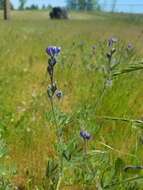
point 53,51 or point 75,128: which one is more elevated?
point 53,51

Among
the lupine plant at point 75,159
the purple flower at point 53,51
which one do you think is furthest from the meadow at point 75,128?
the purple flower at point 53,51

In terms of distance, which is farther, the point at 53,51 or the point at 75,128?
the point at 75,128

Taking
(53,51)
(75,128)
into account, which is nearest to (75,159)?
(53,51)

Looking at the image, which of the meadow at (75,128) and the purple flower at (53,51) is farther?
the meadow at (75,128)

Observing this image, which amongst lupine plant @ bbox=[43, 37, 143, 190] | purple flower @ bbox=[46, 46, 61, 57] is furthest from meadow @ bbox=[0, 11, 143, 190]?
purple flower @ bbox=[46, 46, 61, 57]

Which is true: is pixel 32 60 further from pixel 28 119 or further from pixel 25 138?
pixel 25 138

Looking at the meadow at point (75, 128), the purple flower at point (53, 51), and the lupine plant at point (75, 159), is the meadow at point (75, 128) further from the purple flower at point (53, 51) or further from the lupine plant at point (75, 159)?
the purple flower at point (53, 51)

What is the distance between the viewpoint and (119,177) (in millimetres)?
2371

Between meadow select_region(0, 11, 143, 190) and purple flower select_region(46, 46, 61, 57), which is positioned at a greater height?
purple flower select_region(46, 46, 61, 57)

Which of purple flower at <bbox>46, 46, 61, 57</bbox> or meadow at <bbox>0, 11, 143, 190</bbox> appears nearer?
purple flower at <bbox>46, 46, 61, 57</bbox>

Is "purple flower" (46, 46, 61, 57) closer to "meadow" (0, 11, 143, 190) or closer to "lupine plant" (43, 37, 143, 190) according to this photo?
"lupine plant" (43, 37, 143, 190)

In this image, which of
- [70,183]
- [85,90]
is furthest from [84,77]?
[70,183]

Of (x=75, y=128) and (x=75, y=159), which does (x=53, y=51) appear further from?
(x=75, y=128)

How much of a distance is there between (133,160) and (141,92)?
220 cm
